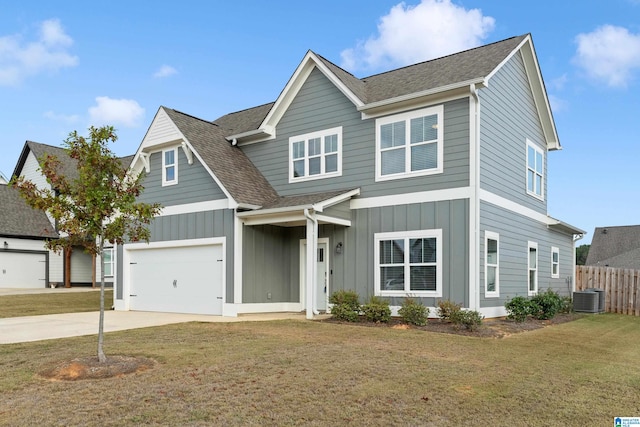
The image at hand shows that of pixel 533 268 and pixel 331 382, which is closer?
pixel 331 382

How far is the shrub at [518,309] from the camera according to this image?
13.9m

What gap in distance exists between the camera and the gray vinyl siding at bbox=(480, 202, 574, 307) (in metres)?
14.0

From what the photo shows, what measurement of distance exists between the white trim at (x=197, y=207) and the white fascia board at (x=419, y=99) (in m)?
4.86

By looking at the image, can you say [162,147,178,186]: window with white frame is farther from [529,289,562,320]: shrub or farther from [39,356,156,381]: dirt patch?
[529,289,562,320]: shrub

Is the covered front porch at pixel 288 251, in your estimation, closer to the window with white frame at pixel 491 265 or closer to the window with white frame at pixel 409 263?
the window with white frame at pixel 409 263

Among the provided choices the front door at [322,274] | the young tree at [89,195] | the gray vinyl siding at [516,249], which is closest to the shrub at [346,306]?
the front door at [322,274]

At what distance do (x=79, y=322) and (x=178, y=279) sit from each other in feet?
12.6

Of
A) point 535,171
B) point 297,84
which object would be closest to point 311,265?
point 297,84

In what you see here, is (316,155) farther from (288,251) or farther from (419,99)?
(419,99)

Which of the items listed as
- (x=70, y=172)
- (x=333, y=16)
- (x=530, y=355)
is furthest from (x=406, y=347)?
(x=70, y=172)

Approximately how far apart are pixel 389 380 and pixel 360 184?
29.5ft

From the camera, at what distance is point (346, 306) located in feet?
44.0

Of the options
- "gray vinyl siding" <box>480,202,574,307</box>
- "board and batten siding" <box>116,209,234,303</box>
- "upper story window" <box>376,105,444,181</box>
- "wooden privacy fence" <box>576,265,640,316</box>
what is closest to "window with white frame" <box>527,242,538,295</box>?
"gray vinyl siding" <box>480,202,574,307</box>

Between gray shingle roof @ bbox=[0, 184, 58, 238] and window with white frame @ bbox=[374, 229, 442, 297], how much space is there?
21.2 m
